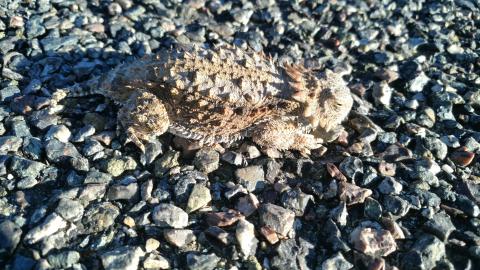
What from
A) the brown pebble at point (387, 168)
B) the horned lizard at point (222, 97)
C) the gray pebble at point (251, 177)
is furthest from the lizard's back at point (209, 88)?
the brown pebble at point (387, 168)

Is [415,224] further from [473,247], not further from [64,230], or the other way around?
[64,230]

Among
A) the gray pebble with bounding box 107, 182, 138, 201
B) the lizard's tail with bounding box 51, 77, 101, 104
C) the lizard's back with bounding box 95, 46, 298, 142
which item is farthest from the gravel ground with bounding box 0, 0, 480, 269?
the lizard's back with bounding box 95, 46, 298, 142

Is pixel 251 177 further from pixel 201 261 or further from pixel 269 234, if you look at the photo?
pixel 201 261

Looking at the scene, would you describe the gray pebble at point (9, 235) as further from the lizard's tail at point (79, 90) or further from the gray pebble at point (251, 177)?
the gray pebble at point (251, 177)

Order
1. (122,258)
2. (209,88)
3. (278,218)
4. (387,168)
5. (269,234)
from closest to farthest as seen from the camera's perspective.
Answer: (122,258) < (269,234) < (278,218) < (209,88) < (387,168)

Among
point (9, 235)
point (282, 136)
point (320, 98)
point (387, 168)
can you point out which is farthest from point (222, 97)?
point (9, 235)

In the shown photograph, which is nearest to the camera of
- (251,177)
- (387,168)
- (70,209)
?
(70,209)
